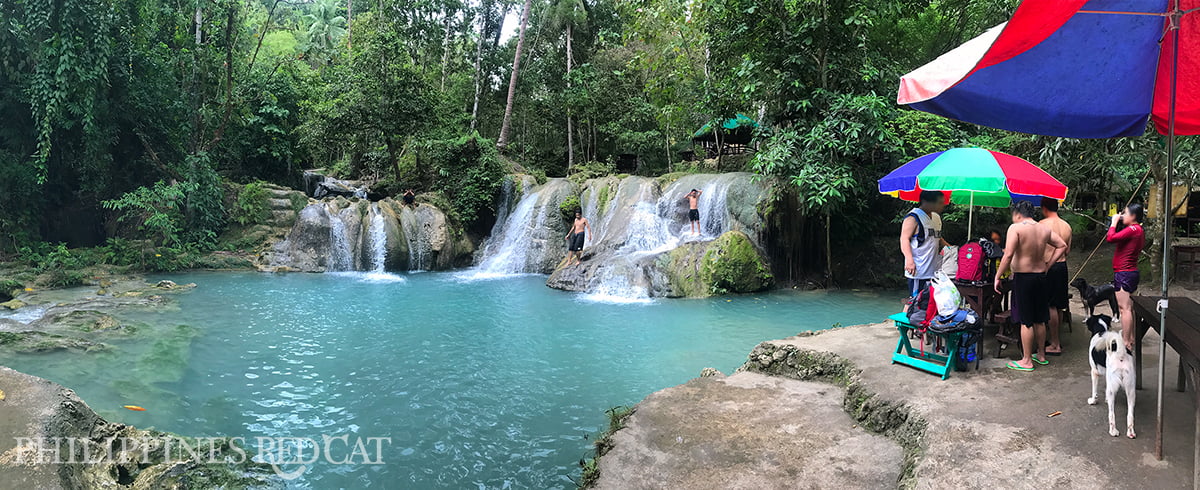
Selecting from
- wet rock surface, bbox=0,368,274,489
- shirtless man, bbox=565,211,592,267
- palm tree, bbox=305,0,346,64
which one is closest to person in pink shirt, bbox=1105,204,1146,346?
wet rock surface, bbox=0,368,274,489

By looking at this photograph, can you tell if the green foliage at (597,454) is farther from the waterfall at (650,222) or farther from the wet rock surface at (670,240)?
the waterfall at (650,222)

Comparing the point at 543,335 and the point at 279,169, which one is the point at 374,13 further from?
the point at 543,335

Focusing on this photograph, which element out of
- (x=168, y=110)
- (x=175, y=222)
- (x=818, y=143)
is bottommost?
(x=175, y=222)

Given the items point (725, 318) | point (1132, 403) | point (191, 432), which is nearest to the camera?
point (1132, 403)

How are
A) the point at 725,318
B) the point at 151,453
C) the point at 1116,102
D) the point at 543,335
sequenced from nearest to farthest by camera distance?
the point at 1116,102, the point at 151,453, the point at 543,335, the point at 725,318

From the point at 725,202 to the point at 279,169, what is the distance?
17.0 meters

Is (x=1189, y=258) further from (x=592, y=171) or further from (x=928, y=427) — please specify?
(x=592, y=171)

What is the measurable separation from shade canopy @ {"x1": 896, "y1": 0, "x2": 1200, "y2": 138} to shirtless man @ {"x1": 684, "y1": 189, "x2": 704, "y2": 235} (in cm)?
1012

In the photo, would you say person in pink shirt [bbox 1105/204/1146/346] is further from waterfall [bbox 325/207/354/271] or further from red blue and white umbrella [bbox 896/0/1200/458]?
waterfall [bbox 325/207/354/271]

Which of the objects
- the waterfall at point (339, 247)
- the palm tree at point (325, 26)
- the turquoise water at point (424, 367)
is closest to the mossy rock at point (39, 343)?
the turquoise water at point (424, 367)

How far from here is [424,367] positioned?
6.97 meters

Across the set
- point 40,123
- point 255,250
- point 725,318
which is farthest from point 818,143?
point 40,123

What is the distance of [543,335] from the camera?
8703 millimetres

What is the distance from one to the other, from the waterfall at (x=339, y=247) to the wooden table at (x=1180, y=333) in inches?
621
